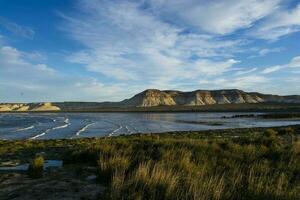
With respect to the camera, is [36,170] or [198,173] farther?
[36,170]

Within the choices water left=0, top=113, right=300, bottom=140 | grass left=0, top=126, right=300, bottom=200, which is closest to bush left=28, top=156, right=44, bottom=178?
grass left=0, top=126, right=300, bottom=200

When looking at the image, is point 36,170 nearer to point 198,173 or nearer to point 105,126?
point 198,173

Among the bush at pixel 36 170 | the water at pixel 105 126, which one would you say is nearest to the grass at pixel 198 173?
the bush at pixel 36 170

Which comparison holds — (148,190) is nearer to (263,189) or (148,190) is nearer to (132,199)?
(132,199)

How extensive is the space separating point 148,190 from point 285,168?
491 centimetres

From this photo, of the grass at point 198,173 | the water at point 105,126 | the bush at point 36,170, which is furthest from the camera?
the water at point 105,126

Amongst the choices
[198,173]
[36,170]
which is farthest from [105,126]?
[198,173]

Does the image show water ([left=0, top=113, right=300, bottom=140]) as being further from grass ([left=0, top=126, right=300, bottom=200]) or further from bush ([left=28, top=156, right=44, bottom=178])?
bush ([left=28, top=156, right=44, bottom=178])

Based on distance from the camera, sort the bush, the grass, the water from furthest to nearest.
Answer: the water < the bush < the grass

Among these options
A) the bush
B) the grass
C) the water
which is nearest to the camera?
the grass

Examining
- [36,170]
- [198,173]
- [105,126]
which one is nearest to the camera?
[198,173]

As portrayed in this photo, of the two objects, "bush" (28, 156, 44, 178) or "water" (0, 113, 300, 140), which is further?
"water" (0, 113, 300, 140)

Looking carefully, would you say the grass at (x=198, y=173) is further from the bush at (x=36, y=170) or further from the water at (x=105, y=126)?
the water at (x=105, y=126)

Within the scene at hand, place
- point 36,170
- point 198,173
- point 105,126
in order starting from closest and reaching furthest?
point 198,173, point 36,170, point 105,126
